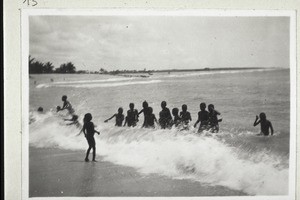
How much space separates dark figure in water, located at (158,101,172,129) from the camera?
52.4 inches

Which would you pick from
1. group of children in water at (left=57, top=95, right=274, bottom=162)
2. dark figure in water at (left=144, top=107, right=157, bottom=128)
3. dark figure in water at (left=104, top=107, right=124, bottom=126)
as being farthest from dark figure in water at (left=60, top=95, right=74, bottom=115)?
dark figure in water at (left=144, top=107, right=157, bottom=128)

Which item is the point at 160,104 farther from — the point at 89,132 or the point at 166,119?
the point at 89,132

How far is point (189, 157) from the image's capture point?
1.33m

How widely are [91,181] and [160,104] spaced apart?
1.02 feet

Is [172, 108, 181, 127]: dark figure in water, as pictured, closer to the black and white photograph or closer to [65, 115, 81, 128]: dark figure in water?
the black and white photograph

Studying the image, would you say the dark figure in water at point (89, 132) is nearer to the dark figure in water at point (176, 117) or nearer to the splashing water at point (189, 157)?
the splashing water at point (189, 157)

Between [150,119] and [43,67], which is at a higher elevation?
[43,67]

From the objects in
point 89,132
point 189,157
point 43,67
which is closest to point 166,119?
point 189,157

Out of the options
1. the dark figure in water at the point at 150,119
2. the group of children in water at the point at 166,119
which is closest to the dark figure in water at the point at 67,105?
the group of children in water at the point at 166,119

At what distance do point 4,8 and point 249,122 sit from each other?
0.81 metres

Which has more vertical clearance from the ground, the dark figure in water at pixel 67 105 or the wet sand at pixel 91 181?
the dark figure in water at pixel 67 105

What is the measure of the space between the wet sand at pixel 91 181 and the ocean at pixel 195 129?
0.9 inches

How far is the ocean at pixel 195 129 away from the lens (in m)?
1.32

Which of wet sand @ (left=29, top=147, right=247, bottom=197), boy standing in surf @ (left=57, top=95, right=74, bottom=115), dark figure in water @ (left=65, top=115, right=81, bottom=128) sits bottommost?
wet sand @ (left=29, top=147, right=247, bottom=197)
